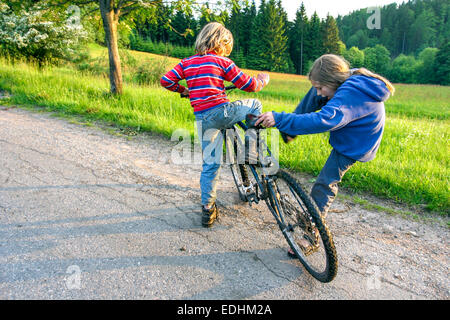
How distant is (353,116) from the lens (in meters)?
2.21

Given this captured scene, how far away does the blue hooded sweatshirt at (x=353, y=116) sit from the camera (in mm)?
2162

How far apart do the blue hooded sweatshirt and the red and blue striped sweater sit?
0.72 metres

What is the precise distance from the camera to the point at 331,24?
5634cm

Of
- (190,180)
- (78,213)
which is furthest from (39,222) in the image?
(190,180)

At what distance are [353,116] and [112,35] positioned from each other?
7.71 metres

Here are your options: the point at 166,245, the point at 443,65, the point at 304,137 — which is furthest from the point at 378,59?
the point at 166,245

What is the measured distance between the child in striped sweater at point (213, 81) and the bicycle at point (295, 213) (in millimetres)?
232

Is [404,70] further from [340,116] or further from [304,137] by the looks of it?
[340,116]

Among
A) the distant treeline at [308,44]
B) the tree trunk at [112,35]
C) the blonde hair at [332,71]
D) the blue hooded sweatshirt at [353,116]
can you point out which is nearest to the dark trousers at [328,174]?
the blue hooded sweatshirt at [353,116]

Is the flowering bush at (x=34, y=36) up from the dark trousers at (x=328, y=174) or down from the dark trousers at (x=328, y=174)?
up

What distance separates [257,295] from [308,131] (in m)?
1.32

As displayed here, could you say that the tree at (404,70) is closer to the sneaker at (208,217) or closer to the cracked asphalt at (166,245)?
the cracked asphalt at (166,245)

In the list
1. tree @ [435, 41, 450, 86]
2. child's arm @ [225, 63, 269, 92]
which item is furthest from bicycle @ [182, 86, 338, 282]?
tree @ [435, 41, 450, 86]

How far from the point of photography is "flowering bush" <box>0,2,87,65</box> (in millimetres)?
11867
